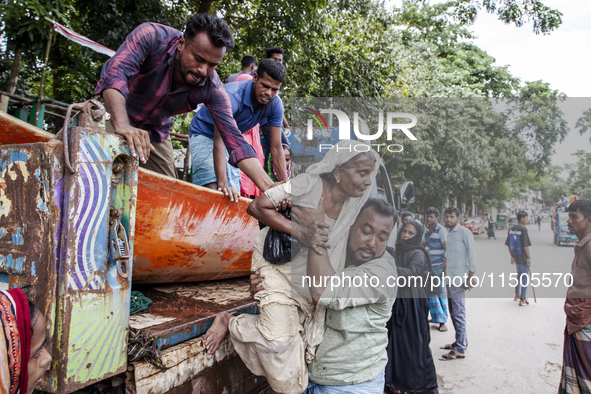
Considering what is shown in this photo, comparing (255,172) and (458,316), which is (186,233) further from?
(458,316)

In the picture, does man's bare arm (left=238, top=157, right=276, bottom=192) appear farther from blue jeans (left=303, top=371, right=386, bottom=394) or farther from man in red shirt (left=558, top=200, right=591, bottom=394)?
man in red shirt (left=558, top=200, right=591, bottom=394)

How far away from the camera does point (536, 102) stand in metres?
2.05

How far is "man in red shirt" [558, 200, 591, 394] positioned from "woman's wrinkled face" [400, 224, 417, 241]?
846mm

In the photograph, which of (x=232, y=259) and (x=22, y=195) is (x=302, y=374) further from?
(x=22, y=195)

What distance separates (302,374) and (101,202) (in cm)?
102

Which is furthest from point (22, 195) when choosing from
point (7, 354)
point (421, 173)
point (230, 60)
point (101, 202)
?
point (230, 60)

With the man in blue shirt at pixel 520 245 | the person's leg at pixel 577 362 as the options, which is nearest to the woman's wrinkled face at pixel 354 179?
the man in blue shirt at pixel 520 245

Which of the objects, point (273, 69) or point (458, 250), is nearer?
point (458, 250)

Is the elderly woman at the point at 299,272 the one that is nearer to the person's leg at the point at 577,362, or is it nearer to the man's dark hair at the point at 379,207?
the man's dark hair at the point at 379,207

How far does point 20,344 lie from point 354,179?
1257 mm

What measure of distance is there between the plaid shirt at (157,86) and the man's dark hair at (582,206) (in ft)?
5.46

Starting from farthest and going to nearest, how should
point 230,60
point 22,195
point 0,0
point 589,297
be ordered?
point 230,60 < point 0,0 < point 589,297 < point 22,195

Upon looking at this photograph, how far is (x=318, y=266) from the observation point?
1.71 metres

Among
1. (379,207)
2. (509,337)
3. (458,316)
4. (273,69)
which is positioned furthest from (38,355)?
(509,337)
